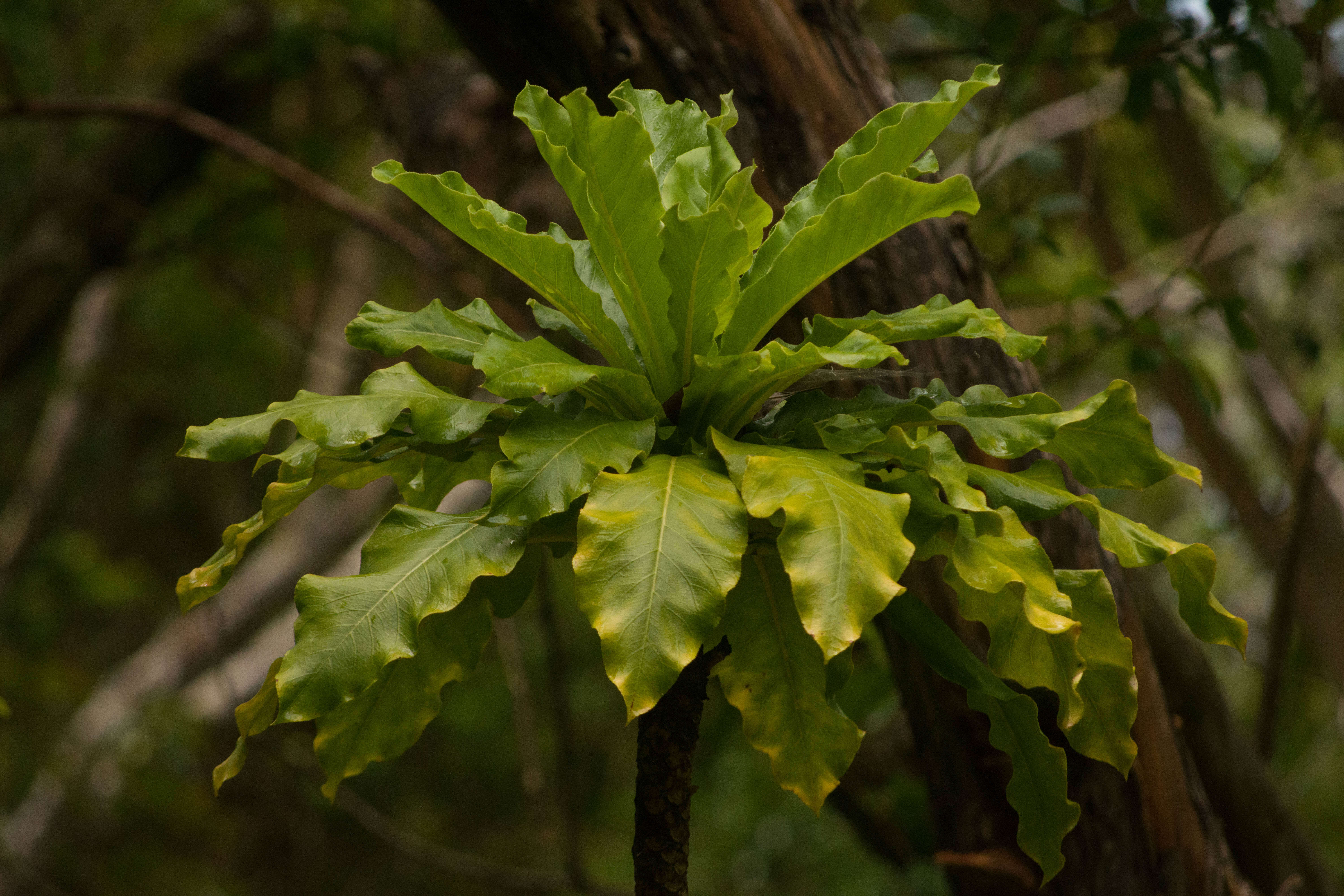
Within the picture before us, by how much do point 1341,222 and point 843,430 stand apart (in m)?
4.56

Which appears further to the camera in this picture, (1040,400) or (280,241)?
(280,241)

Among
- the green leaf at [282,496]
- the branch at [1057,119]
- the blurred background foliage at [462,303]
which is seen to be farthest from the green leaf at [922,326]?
the branch at [1057,119]

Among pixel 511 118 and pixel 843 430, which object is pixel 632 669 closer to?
pixel 843 430

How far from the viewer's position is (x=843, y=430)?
0.90 meters

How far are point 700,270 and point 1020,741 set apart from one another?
0.51 m

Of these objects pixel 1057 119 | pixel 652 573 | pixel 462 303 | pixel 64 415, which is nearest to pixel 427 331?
pixel 652 573

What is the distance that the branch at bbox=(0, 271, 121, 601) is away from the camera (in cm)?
434

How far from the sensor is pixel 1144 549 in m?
0.90

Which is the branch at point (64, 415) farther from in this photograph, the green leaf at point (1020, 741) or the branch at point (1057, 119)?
the green leaf at point (1020, 741)

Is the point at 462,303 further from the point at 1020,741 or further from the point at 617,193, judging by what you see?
the point at 1020,741

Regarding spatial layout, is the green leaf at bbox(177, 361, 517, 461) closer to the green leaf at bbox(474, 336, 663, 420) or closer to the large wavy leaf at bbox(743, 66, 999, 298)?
the green leaf at bbox(474, 336, 663, 420)

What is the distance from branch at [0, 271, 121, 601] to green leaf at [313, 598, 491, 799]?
399cm

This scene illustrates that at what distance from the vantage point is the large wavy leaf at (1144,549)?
0.89 metres

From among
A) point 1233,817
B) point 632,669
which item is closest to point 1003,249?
point 1233,817
